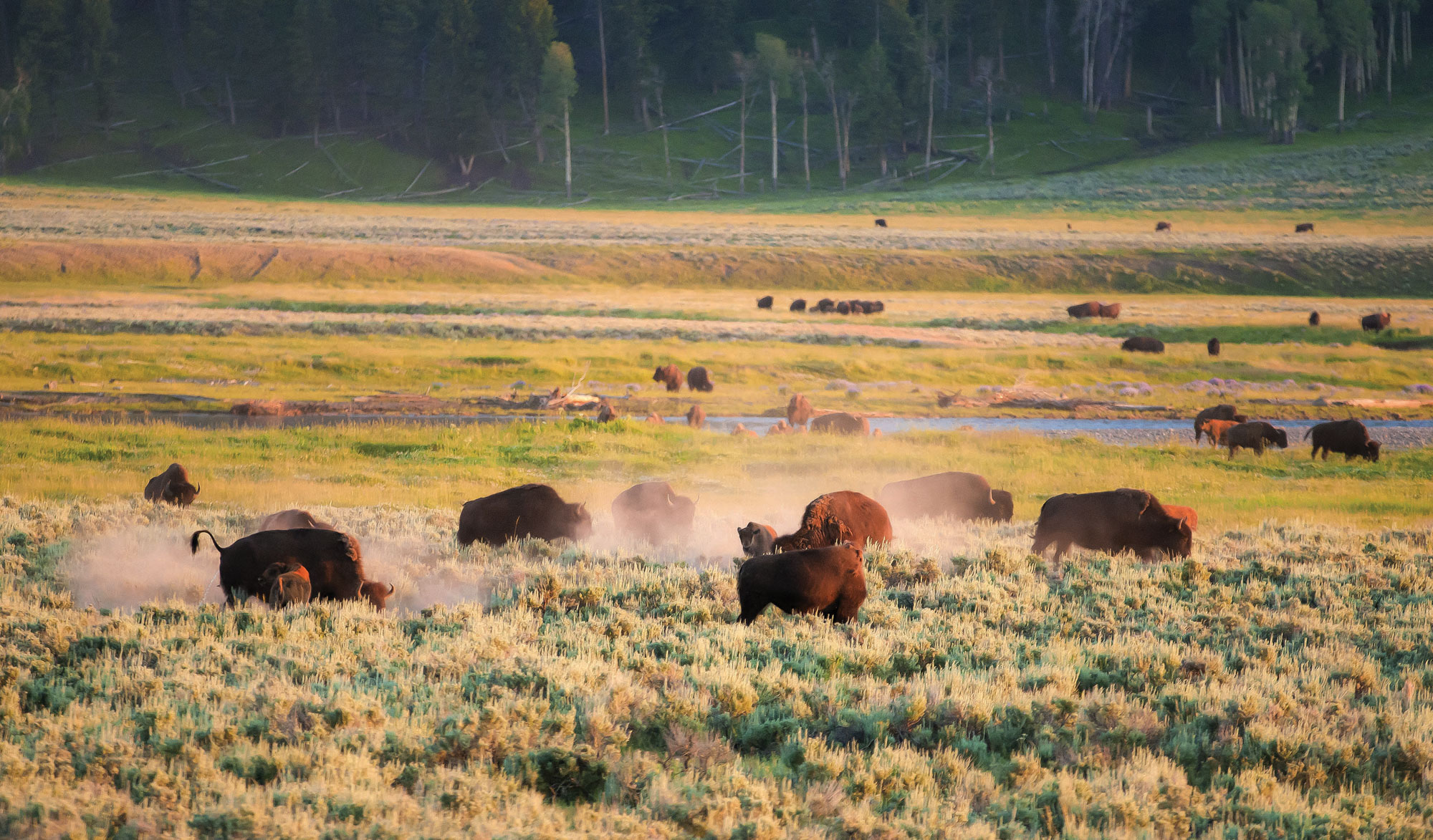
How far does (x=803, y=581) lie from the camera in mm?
9453

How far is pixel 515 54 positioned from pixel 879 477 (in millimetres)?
98774

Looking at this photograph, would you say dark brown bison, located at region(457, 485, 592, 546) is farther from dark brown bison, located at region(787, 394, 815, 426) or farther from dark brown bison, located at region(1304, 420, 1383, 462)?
dark brown bison, located at region(1304, 420, 1383, 462)

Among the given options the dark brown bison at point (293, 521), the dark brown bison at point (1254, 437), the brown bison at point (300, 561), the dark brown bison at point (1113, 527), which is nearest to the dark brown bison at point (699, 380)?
the dark brown bison at point (1254, 437)

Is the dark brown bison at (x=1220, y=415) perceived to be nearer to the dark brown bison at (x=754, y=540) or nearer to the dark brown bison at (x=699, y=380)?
the dark brown bison at (x=699, y=380)

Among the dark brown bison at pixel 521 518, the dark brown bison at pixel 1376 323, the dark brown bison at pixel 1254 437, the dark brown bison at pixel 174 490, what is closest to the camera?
the dark brown bison at pixel 521 518

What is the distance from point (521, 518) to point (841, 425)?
11.7 m

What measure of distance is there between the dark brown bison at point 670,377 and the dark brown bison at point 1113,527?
18053mm

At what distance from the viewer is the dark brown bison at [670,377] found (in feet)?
98.4

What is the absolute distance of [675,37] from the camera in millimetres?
127125

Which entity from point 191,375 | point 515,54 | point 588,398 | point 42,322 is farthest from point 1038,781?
point 515,54

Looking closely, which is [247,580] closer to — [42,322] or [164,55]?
[42,322]

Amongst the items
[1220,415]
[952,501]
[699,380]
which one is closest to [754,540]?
[952,501]

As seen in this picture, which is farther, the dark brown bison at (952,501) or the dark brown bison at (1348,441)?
the dark brown bison at (1348,441)

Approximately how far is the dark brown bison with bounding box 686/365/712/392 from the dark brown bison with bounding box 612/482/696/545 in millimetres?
16302
